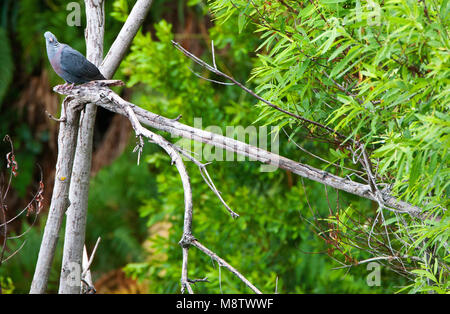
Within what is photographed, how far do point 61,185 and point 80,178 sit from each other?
6.2 inches

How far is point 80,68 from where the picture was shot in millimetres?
1792

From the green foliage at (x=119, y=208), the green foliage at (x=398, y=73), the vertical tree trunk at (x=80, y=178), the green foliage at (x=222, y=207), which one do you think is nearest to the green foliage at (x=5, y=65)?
the green foliage at (x=119, y=208)

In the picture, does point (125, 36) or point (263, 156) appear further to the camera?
point (125, 36)

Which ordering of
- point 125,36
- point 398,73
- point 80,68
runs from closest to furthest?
point 398,73, point 80,68, point 125,36

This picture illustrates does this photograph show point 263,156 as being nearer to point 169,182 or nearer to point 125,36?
point 125,36

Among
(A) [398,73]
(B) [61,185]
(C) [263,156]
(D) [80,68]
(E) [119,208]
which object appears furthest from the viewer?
(E) [119,208]

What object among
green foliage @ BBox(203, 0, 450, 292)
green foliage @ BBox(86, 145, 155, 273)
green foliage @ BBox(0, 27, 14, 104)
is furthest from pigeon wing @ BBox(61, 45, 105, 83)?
green foliage @ BBox(0, 27, 14, 104)

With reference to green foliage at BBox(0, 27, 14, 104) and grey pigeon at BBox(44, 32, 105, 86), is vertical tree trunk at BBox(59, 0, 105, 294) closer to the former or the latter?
grey pigeon at BBox(44, 32, 105, 86)

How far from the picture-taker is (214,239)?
120 inches

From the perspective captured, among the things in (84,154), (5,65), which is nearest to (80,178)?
(84,154)

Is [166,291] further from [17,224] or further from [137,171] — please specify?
[17,224]

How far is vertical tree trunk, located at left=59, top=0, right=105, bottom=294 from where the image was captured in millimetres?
2033

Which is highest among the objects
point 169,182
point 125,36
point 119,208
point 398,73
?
point 125,36
